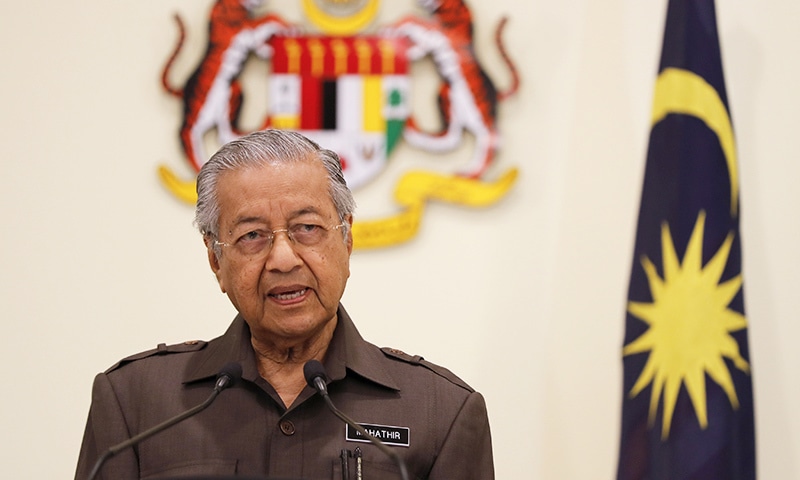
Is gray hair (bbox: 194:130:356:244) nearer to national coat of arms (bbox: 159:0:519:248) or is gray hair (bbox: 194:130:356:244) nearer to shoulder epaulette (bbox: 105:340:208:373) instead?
shoulder epaulette (bbox: 105:340:208:373)

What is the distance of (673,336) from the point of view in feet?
7.80

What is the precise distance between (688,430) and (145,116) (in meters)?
1.78

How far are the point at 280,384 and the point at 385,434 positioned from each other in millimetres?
220

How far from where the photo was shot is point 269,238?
5.50 feet

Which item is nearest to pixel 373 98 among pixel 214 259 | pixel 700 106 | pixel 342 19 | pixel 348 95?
pixel 348 95

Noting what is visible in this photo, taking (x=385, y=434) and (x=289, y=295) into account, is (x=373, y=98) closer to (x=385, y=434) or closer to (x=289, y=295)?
(x=289, y=295)

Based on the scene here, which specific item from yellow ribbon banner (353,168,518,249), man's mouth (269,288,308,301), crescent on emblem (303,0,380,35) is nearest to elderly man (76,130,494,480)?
man's mouth (269,288,308,301)

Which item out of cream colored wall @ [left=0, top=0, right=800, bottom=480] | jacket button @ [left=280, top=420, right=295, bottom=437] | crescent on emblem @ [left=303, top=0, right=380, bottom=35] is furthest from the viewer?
crescent on emblem @ [left=303, top=0, right=380, bottom=35]

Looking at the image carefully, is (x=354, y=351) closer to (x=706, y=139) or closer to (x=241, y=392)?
(x=241, y=392)

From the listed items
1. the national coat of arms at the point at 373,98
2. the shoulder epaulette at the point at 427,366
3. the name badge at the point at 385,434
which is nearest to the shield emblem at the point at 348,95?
the national coat of arms at the point at 373,98

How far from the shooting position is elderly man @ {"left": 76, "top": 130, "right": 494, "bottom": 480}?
1648 mm

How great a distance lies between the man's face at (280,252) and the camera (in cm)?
166

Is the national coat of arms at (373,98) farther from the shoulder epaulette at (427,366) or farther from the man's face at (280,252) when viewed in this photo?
the man's face at (280,252)

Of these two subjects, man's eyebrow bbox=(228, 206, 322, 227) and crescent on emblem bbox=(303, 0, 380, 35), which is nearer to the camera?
man's eyebrow bbox=(228, 206, 322, 227)
